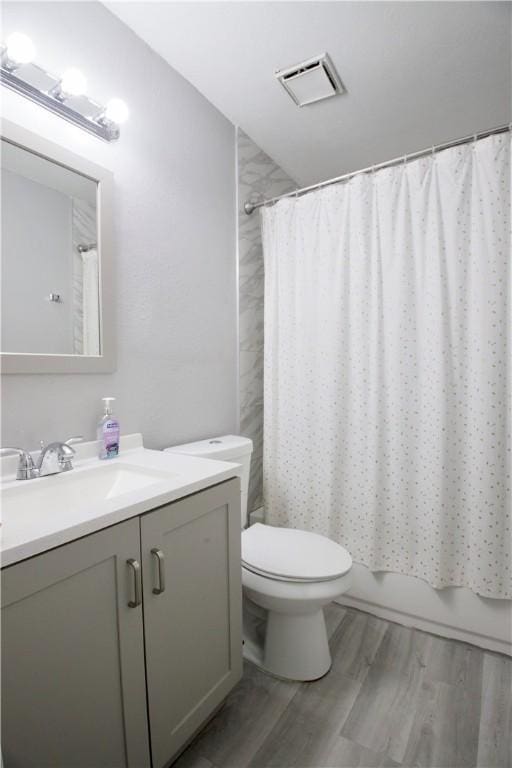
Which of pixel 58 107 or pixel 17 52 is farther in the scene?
pixel 58 107

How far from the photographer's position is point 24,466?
3.52 feet

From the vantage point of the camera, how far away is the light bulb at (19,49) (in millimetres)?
1008

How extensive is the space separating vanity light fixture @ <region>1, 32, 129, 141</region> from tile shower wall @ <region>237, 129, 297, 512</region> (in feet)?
2.87

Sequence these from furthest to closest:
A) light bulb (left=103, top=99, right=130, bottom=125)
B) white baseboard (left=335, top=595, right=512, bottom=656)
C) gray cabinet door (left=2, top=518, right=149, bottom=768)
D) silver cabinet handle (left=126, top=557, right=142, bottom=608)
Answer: white baseboard (left=335, top=595, right=512, bottom=656) < light bulb (left=103, top=99, right=130, bottom=125) < silver cabinet handle (left=126, top=557, right=142, bottom=608) < gray cabinet door (left=2, top=518, right=149, bottom=768)

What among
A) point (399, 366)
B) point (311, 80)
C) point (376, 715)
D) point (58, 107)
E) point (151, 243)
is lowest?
point (376, 715)

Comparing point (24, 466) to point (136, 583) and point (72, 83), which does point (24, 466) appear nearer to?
point (136, 583)

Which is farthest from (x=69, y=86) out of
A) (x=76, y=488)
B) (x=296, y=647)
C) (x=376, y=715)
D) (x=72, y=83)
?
(x=376, y=715)

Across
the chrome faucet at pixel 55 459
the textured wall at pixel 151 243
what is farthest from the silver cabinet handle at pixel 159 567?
the textured wall at pixel 151 243

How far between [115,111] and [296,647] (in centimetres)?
197

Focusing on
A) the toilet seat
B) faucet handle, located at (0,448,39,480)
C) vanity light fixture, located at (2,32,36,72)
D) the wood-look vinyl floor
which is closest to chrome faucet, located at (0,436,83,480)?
faucet handle, located at (0,448,39,480)

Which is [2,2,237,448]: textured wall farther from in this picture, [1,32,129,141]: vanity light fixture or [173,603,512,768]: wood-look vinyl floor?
[173,603,512,768]: wood-look vinyl floor

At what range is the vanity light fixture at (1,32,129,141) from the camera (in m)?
1.02

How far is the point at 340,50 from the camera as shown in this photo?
4.98 ft

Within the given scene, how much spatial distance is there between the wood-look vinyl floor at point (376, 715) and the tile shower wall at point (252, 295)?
0.94 m
